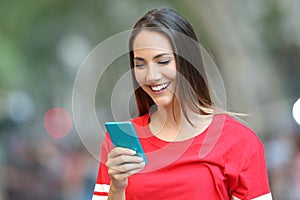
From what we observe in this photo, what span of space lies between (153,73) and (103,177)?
436 millimetres

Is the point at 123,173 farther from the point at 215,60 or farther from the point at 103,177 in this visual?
the point at 215,60

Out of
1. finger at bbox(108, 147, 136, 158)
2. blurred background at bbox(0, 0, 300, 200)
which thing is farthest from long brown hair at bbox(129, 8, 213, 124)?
blurred background at bbox(0, 0, 300, 200)

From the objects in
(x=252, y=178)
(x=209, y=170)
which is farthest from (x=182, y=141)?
(x=252, y=178)

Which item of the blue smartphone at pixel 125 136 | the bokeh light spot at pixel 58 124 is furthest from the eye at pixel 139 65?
the bokeh light spot at pixel 58 124

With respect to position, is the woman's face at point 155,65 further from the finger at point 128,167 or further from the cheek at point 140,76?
the finger at point 128,167

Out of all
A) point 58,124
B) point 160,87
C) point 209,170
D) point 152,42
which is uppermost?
point 152,42

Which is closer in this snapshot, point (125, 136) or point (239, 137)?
point (125, 136)

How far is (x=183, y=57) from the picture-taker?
8.39 ft

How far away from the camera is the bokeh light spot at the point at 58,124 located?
31.4ft

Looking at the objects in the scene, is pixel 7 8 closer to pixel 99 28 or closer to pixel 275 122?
pixel 99 28

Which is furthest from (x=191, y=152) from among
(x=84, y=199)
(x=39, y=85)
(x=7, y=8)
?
(x=39, y=85)

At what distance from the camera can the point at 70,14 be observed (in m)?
10.2

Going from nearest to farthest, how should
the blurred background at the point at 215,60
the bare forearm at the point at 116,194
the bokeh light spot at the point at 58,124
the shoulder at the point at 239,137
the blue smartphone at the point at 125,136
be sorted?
the blue smartphone at the point at 125,136 → the bare forearm at the point at 116,194 → the shoulder at the point at 239,137 → the blurred background at the point at 215,60 → the bokeh light spot at the point at 58,124

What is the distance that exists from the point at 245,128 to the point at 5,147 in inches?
236
